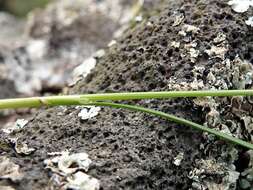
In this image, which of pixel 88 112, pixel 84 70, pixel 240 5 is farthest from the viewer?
pixel 84 70

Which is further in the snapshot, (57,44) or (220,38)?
(57,44)

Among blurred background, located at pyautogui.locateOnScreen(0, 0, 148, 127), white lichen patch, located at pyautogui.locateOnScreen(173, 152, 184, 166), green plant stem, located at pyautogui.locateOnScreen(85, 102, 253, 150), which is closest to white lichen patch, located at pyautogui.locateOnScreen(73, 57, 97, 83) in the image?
green plant stem, located at pyautogui.locateOnScreen(85, 102, 253, 150)

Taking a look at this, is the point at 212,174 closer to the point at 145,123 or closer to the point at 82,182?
the point at 145,123

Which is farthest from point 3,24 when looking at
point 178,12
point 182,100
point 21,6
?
point 182,100

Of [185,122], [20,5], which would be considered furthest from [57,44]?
[20,5]

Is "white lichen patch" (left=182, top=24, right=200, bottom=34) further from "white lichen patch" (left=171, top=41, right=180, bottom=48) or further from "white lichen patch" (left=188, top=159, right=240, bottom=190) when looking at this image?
"white lichen patch" (left=188, top=159, right=240, bottom=190)

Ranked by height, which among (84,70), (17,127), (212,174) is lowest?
(212,174)

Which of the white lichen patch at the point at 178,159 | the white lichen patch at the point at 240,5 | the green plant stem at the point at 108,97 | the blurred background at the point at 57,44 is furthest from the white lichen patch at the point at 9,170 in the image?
the blurred background at the point at 57,44

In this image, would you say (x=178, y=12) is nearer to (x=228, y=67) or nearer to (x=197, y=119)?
(x=228, y=67)
